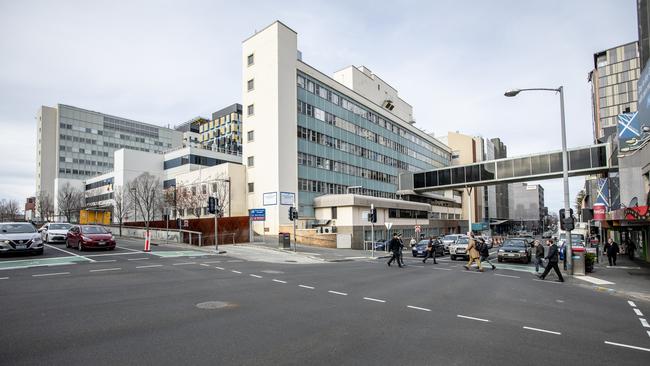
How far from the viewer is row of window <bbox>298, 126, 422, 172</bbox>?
159 ft

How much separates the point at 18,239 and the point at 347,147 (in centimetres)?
4299

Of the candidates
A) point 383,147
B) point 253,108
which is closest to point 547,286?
point 253,108

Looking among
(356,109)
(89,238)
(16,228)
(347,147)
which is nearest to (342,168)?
(347,147)

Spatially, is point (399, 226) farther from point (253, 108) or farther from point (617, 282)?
point (617, 282)

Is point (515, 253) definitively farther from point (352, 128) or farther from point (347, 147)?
point (352, 128)

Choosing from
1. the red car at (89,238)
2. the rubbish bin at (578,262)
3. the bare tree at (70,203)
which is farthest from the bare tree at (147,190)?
the rubbish bin at (578,262)

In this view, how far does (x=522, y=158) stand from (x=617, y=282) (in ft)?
135

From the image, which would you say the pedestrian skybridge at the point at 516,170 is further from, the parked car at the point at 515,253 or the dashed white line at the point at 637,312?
the dashed white line at the point at 637,312

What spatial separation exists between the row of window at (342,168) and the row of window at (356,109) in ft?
28.1

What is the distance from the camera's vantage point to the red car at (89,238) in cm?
2156

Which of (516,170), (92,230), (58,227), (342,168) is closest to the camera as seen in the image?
(92,230)

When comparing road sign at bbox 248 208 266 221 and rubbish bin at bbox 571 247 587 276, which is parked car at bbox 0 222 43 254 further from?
rubbish bin at bbox 571 247 587 276

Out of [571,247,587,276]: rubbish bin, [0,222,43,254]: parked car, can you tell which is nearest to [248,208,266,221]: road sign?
[0,222,43,254]: parked car

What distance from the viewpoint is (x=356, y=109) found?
59625 millimetres
